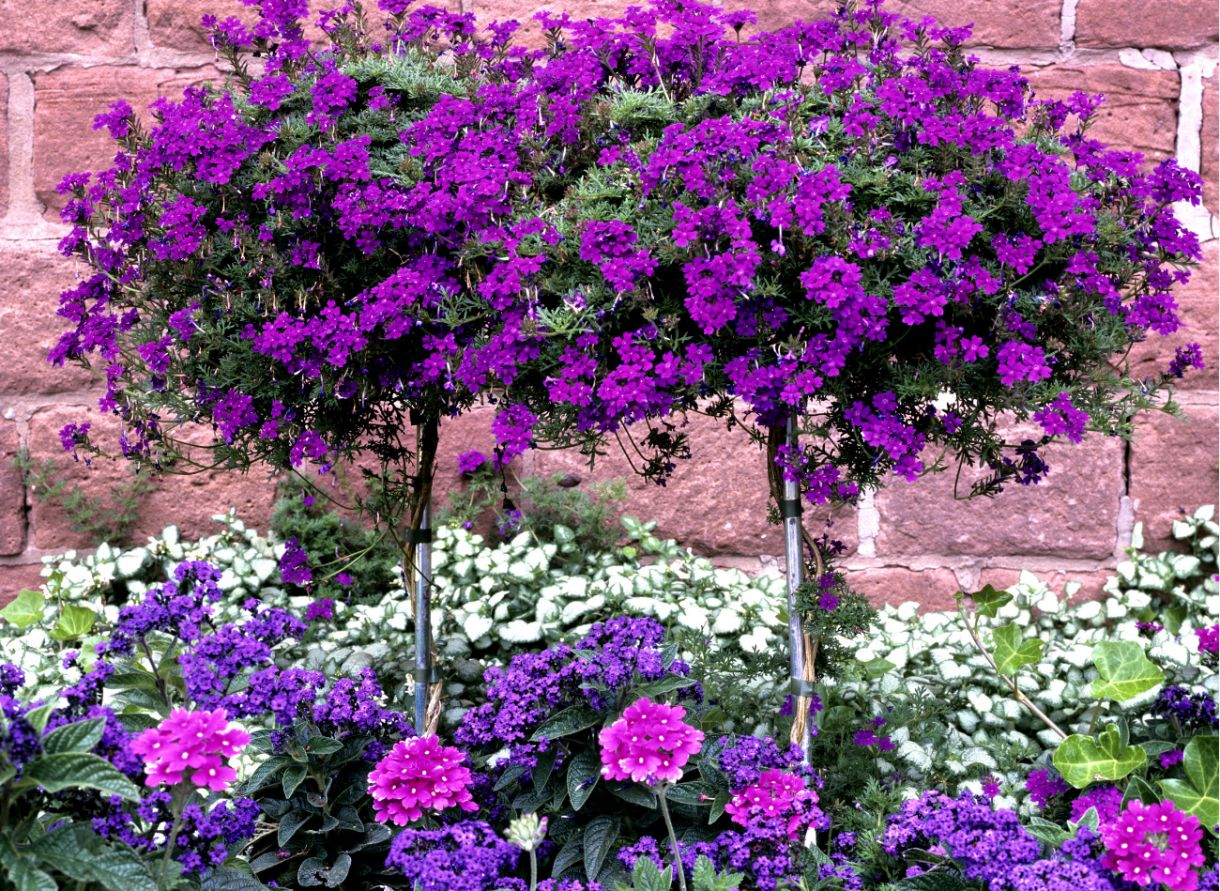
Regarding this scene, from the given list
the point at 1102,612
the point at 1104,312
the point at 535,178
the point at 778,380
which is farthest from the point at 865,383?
the point at 1102,612

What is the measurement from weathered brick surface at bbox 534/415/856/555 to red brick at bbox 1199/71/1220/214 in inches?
56.2

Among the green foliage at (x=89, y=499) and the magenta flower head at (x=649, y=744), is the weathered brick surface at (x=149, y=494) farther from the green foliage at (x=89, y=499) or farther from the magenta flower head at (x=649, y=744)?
the magenta flower head at (x=649, y=744)

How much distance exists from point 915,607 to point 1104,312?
63.8 inches

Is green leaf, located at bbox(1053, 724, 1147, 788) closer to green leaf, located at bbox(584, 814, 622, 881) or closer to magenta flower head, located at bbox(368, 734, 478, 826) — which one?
green leaf, located at bbox(584, 814, 622, 881)

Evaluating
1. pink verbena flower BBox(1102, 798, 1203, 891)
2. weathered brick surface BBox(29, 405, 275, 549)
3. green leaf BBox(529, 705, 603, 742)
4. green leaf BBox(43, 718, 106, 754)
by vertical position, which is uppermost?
green leaf BBox(43, 718, 106, 754)

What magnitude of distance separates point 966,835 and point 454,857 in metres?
0.81

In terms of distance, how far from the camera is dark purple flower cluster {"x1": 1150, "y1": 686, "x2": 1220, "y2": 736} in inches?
84.9

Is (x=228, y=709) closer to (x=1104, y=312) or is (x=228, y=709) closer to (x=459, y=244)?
(x=459, y=244)

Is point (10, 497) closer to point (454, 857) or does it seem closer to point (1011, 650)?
point (454, 857)

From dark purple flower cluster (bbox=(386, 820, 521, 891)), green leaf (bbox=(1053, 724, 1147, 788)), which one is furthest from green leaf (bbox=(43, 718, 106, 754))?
green leaf (bbox=(1053, 724, 1147, 788))

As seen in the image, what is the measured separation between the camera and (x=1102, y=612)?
323cm

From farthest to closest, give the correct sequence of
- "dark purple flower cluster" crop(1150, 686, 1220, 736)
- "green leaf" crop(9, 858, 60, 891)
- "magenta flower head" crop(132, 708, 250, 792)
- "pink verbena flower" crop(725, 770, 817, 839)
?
"dark purple flower cluster" crop(1150, 686, 1220, 736) < "pink verbena flower" crop(725, 770, 817, 839) < "magenta flower head" crop(132, 708, 250, 792) < "green leaf" crop(9, 858, 60, 891)

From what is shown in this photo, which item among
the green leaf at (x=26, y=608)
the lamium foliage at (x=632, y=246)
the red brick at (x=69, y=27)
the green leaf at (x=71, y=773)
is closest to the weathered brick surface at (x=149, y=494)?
the green leaf at (x=26, y=608)

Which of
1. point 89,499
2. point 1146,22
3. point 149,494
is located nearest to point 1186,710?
point 1146,22
